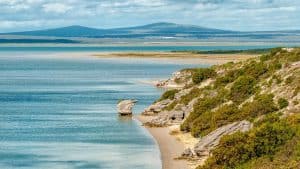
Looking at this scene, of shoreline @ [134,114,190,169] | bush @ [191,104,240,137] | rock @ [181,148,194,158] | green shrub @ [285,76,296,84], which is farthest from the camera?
green shrub @ [285,76,296,84]

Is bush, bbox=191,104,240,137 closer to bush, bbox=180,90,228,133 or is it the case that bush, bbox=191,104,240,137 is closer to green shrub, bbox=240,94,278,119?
bush, bbox=180,90,228,133

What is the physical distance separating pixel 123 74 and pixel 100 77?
9021mm

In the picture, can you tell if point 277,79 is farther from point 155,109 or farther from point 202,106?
point 155,109

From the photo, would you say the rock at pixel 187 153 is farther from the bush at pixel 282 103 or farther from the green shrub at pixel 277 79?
the green shrub at pixel 277 79

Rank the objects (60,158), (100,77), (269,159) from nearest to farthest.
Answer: (269,159) < (60,158) < (100,77)

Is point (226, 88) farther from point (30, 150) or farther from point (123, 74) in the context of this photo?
point (123, 74)

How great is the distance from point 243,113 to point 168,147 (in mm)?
7219

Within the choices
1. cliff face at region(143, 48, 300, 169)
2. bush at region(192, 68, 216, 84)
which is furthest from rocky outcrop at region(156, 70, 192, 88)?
cliff face at region(143, 48, 300, 169)

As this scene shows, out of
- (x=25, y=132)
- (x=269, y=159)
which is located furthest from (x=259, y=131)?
(x=25, y=132)

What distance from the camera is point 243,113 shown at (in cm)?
5678

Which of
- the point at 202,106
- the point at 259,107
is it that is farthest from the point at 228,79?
the point at 259,107

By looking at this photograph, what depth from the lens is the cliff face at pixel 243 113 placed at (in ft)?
136

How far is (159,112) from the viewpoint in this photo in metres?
73.6

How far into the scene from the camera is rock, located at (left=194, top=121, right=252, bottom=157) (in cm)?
4809
